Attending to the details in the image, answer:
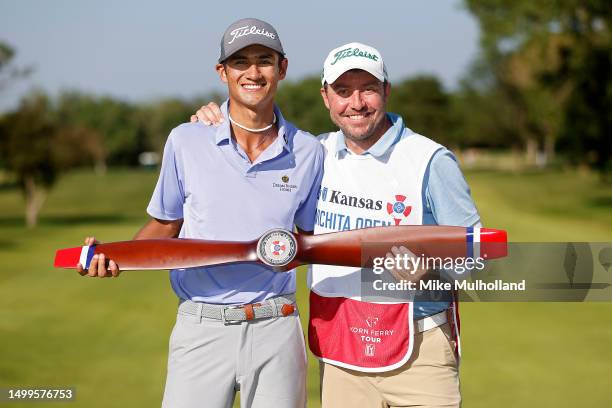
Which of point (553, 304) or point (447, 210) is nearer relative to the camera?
point (447, 210)

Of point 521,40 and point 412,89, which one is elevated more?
point 412,89

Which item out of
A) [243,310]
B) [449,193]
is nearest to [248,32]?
[449,193]

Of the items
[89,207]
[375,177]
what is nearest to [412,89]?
[89,207]

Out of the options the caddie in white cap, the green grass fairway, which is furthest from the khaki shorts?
the green grass fairway

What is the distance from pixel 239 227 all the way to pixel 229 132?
58 cm

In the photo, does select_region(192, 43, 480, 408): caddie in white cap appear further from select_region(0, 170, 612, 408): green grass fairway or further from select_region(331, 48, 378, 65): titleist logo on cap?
select_region(0, 170, 612, 408): green grass fairway

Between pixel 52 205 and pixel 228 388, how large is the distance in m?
50.3

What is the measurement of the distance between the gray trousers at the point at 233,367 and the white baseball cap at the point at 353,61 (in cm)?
151

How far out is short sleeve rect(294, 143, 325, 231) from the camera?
4730mm

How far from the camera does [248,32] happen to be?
14.9 ft

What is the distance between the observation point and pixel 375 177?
15.0 feet

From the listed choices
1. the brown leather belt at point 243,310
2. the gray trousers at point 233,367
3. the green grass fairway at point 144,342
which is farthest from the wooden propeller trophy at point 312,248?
the green grass fairway at point 144,342

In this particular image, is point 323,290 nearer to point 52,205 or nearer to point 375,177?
point 375,177

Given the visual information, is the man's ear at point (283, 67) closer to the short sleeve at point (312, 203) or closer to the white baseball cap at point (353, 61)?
the white baseball cap at point (353, 61)
